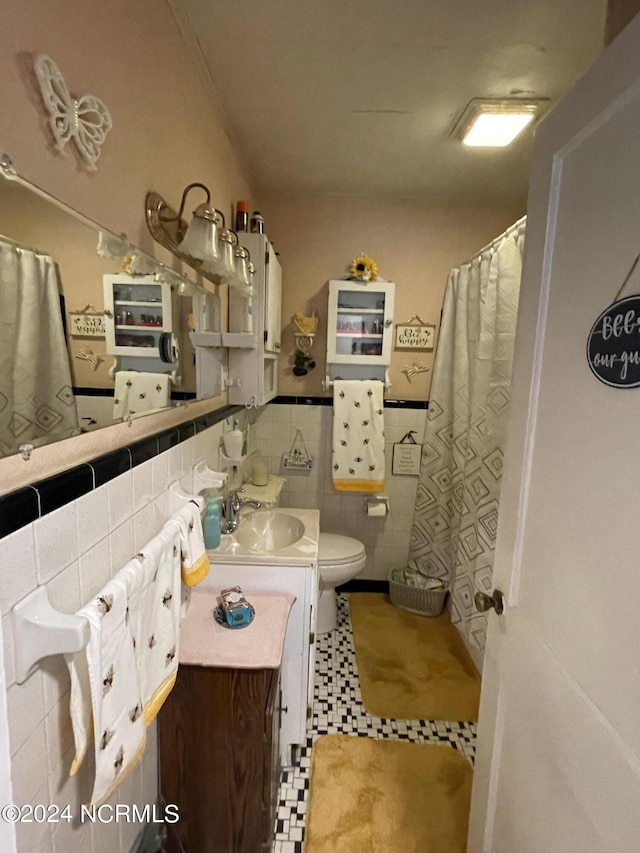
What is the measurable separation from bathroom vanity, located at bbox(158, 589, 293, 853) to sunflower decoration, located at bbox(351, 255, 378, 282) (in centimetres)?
191

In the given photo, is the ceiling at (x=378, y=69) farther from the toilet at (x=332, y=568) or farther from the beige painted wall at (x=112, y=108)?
the toilet at (x=332, y=568)

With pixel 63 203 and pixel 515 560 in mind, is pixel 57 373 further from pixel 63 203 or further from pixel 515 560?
pixel 515 560

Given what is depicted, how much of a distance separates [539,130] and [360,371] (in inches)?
64.7

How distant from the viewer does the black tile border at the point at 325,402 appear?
258 centimetres

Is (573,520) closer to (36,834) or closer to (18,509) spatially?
(18,509)

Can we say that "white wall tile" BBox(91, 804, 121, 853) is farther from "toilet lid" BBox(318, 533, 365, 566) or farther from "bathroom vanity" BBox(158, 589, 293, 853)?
"toilet lid" BBox(318, 533, 365, 566)

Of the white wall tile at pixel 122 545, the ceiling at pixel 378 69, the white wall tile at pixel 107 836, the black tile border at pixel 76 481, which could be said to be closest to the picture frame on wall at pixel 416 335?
the ceiling at pixel 378 69

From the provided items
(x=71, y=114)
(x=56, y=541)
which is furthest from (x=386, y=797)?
(x=71, y=114)

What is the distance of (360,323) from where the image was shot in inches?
93.9

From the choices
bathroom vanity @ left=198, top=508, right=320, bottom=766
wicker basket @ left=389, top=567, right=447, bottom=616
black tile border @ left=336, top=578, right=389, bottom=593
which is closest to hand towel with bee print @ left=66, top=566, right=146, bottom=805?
bathroom vanity @ left=198, top=508, right=320, bottom=766

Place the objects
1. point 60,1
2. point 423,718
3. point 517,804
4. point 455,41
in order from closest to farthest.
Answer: point 60,1, point 517,804, point 455,41, point 423,718

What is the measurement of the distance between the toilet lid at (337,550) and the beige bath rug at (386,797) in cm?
74

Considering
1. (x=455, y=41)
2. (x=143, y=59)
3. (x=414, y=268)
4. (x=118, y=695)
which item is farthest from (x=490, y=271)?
(x=118, y=695)

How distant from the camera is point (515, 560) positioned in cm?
93
